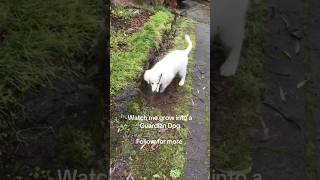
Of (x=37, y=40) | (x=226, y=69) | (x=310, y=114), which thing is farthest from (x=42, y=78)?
(x=310, y=114)

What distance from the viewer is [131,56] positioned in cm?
380

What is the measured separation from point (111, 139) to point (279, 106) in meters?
1.00

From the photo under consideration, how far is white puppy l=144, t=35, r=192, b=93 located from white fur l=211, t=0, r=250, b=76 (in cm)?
23

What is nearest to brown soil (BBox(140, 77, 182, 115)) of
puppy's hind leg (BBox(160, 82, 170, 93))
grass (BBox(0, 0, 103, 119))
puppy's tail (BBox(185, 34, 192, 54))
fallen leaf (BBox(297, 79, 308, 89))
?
puppy's hind leg (BBox(160, 82, 170, 93))

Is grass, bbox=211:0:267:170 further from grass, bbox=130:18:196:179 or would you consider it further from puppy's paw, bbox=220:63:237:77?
grass, bbox=130:18:196:179

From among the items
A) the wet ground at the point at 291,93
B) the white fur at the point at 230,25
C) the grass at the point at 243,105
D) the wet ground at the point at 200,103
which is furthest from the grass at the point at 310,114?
the wet ground at the point at 200,103

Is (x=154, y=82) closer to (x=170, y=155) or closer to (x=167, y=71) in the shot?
(x=167, y=71)

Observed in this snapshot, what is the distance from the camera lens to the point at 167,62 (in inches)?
150

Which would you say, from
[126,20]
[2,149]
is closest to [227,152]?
[126,20]

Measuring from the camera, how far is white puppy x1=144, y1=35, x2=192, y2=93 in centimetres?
378

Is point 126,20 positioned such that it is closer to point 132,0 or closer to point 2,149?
point 132,0

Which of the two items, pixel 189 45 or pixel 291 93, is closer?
pixel 189 45

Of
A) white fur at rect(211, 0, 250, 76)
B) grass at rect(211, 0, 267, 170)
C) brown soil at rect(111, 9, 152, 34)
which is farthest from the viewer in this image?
grass at rect(211, 0, 267, 170)

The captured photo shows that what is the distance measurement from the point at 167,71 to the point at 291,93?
78cm
